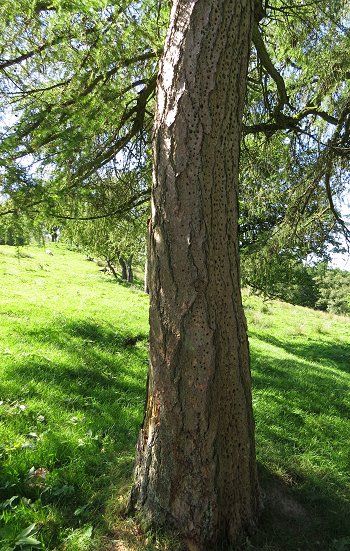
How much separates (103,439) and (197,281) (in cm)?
215

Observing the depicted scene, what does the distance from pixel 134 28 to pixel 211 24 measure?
2371mm

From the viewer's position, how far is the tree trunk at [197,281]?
7.53 ft

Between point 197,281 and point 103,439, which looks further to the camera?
point 103,439

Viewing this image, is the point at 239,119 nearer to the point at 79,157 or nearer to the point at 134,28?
the point at 134,28

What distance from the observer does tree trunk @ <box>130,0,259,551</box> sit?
2.29m

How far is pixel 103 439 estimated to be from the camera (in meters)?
3.68

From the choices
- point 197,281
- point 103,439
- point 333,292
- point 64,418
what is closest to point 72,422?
point 64,418

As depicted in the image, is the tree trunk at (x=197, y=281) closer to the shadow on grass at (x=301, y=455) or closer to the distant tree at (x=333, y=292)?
the shadow on grass at (x=301, y=455)

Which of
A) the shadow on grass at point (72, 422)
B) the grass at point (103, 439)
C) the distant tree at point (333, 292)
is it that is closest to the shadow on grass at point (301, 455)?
the grass at point (103, 439)

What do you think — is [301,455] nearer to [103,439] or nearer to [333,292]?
[103,439]

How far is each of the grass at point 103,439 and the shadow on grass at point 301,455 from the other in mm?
12

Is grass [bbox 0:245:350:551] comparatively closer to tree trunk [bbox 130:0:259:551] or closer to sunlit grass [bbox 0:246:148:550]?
sunlit grass [bbox 0:246:148:550]

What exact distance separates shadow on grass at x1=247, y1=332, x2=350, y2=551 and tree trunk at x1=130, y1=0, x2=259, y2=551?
1.48 feet

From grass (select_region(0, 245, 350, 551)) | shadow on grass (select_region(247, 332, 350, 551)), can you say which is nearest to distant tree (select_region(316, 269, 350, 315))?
grass (select_region(0, 245, 350, 551))
